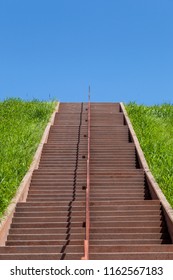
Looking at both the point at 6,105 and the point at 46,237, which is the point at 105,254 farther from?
the point at 6,105

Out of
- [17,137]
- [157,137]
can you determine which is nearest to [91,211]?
[17,137]

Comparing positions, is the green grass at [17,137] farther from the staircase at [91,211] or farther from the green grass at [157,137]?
the green grass at [157,137]

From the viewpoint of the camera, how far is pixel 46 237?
1271 centimetres

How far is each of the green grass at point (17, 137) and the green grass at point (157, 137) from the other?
3.70m

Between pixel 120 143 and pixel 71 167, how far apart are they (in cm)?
332

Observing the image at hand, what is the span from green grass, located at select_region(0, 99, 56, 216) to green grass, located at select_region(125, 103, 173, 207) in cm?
370

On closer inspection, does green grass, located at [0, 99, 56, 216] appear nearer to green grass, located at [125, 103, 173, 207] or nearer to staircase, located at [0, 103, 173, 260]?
staircase, located at [0, 103, 173, 260]

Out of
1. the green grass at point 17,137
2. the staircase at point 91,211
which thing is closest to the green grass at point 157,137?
the staircase at point 91,211

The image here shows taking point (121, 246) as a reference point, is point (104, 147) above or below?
above

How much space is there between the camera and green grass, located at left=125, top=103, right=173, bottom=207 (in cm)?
1616

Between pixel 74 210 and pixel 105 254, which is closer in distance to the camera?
pixel 105 254

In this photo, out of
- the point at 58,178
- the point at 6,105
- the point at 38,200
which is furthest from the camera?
the point at 6,105
